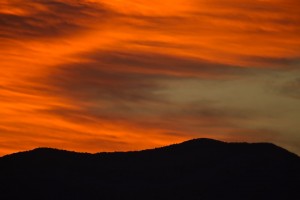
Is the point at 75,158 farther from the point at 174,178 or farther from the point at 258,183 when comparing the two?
the point at 258,183

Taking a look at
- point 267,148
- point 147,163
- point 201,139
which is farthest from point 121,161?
point 267,148

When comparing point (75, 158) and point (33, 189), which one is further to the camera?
point (75, 158)

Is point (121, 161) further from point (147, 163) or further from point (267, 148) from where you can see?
point (267, 148)

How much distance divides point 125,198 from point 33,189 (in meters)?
18.9

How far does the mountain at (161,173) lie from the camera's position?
176m

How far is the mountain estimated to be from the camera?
579ft

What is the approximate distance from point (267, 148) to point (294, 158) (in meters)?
7.18

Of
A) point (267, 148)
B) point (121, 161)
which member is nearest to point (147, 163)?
point (121, 161)

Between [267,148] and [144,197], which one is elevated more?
[267,148]

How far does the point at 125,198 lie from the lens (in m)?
178

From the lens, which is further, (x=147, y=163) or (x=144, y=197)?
(x=147, y=163)

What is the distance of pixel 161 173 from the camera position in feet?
616

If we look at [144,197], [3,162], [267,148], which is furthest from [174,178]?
[3,162]

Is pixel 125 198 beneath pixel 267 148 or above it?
beneath
